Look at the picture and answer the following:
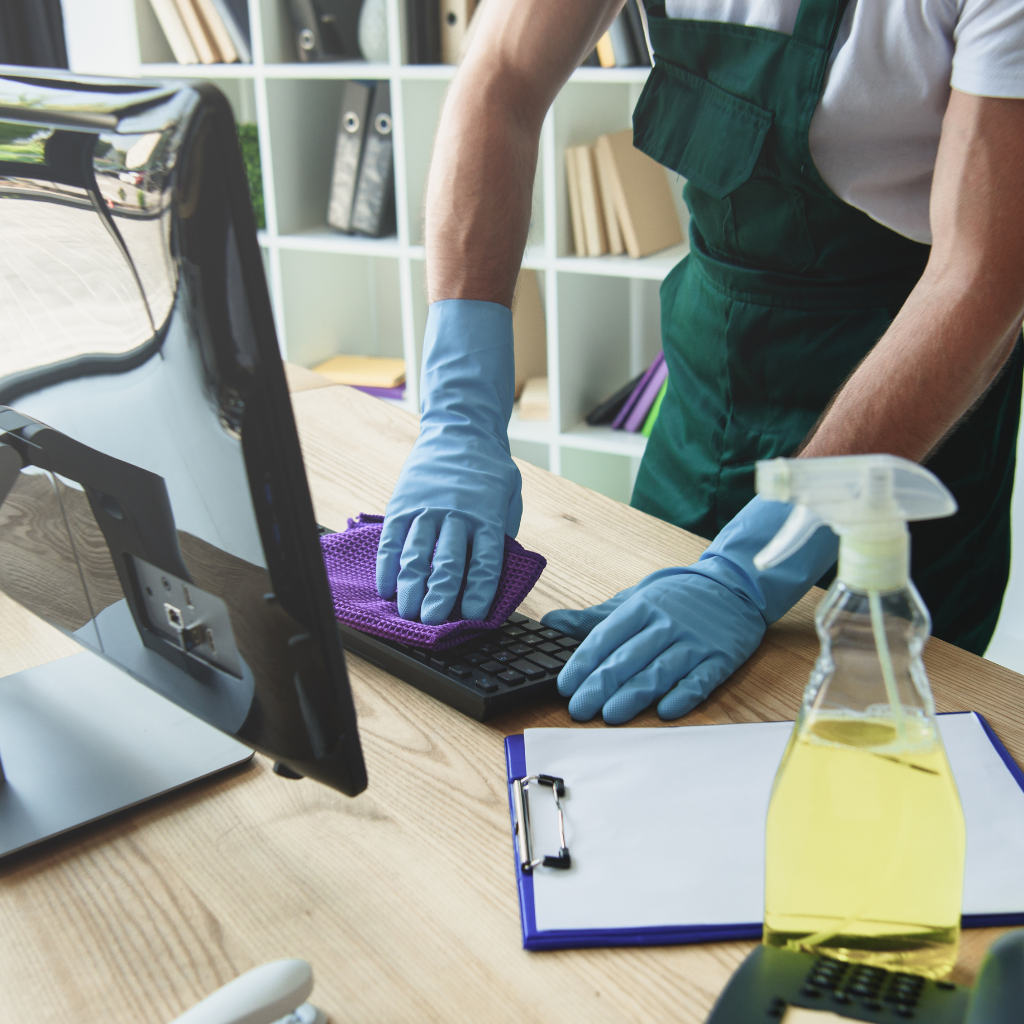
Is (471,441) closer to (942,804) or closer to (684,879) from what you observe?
(684,879)

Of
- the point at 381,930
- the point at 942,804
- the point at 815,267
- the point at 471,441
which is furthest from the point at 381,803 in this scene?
the point at 815,267

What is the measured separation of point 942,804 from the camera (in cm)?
45

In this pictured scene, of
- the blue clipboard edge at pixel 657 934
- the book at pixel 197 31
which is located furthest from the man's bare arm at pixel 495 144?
the book at pixel 197 31

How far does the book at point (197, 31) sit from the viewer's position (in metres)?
2.77

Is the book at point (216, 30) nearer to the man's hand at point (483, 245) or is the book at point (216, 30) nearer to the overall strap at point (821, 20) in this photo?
the man's hand at point (483, 245)

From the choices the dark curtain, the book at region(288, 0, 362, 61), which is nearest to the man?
the book at region(288, 0, 362, 61)

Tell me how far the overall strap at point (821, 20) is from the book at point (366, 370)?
2.00 meters

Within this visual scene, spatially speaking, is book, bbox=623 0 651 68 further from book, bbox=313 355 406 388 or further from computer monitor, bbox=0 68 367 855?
computer monitor, bbox=0 68 367 855

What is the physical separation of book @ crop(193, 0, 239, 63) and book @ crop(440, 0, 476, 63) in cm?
68

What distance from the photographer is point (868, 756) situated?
448 mm

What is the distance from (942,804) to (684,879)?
0.20 metres

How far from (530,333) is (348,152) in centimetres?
70

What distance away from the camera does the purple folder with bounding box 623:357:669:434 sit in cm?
249

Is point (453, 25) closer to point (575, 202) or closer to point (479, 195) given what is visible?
point (575, 202)
